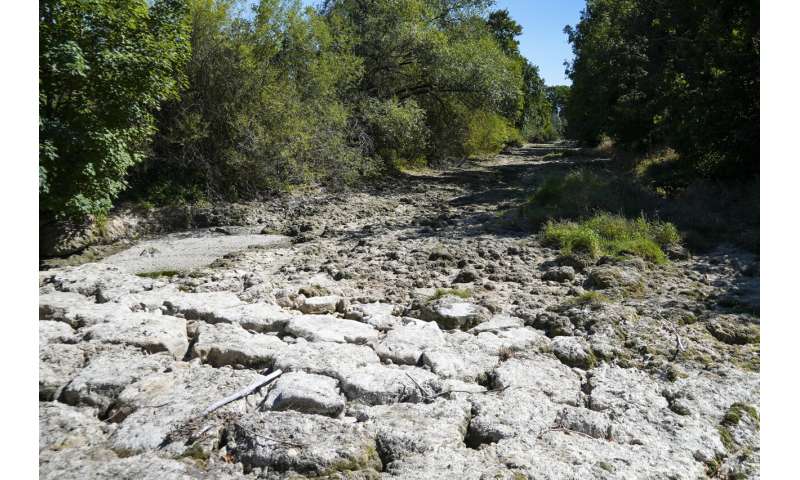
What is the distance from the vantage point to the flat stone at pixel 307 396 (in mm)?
3543

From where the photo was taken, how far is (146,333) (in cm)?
448

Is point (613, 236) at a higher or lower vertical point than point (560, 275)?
higher

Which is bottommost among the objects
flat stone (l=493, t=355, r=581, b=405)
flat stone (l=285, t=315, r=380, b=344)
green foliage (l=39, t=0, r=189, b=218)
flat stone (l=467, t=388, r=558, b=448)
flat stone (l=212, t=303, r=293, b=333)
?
flat stone (l=467, t=388, r=558, b=448)

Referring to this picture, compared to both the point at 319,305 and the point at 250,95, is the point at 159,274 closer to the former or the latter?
the point at 319,305

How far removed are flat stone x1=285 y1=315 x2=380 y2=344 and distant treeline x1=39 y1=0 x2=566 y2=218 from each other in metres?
4.75

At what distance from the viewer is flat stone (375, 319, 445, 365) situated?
4406 mm

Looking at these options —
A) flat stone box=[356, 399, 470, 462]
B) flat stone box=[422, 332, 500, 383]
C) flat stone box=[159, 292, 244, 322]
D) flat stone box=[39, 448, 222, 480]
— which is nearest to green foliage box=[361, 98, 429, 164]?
flat stone box=[159, 292, 244, 322]

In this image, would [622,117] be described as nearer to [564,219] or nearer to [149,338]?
[564,219]

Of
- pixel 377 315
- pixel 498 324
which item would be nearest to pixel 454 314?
pixel 498 324

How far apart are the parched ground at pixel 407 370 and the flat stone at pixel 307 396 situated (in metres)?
0.01

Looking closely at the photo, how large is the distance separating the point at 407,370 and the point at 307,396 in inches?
33.7

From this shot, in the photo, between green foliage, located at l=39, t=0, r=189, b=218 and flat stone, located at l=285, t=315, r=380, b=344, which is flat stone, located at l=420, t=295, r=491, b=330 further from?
green foliage, located at l=39, t=0, r=189, b=218

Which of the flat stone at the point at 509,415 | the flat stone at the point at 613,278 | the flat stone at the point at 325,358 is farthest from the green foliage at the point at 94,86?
the flat stone at the point at 613,278

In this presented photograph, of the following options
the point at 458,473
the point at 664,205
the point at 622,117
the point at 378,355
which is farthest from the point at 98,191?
the point at 622,117
